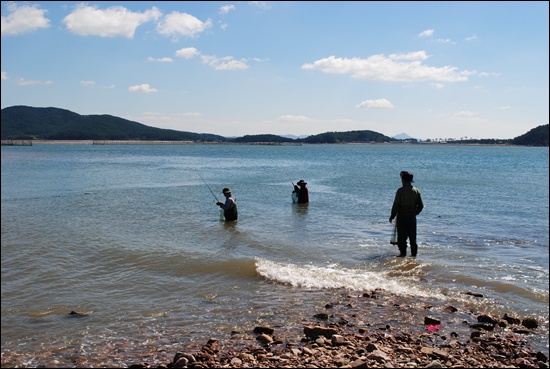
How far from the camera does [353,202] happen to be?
2591 centimetres

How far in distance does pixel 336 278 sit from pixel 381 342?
3.69 m

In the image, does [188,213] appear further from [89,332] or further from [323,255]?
[89,332]

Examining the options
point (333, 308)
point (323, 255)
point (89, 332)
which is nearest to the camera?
point (89, 332)

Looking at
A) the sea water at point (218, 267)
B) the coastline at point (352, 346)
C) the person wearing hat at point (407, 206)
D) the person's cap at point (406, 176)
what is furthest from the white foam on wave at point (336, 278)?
the person's cap at point (406, 176)

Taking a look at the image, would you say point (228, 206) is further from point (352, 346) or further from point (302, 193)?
point (352, 346)

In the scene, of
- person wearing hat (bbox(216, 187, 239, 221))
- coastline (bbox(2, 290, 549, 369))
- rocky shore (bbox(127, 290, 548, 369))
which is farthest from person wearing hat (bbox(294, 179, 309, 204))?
coastline (bbox(2, 290, 549, 369))

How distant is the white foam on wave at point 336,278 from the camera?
9703 millimetres

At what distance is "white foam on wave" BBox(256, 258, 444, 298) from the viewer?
9703mm

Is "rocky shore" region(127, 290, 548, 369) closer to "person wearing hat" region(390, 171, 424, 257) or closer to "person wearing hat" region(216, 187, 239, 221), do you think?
"person wearing hat" region(390, 171, 424, 257)

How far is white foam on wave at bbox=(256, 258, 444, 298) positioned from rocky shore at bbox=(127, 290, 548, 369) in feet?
3.92

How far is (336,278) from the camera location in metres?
10.3

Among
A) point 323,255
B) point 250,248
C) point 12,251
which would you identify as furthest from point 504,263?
point 12,251

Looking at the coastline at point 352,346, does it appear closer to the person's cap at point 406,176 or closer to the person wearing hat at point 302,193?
the person's cap at point 406,176

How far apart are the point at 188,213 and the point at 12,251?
9.51 m
